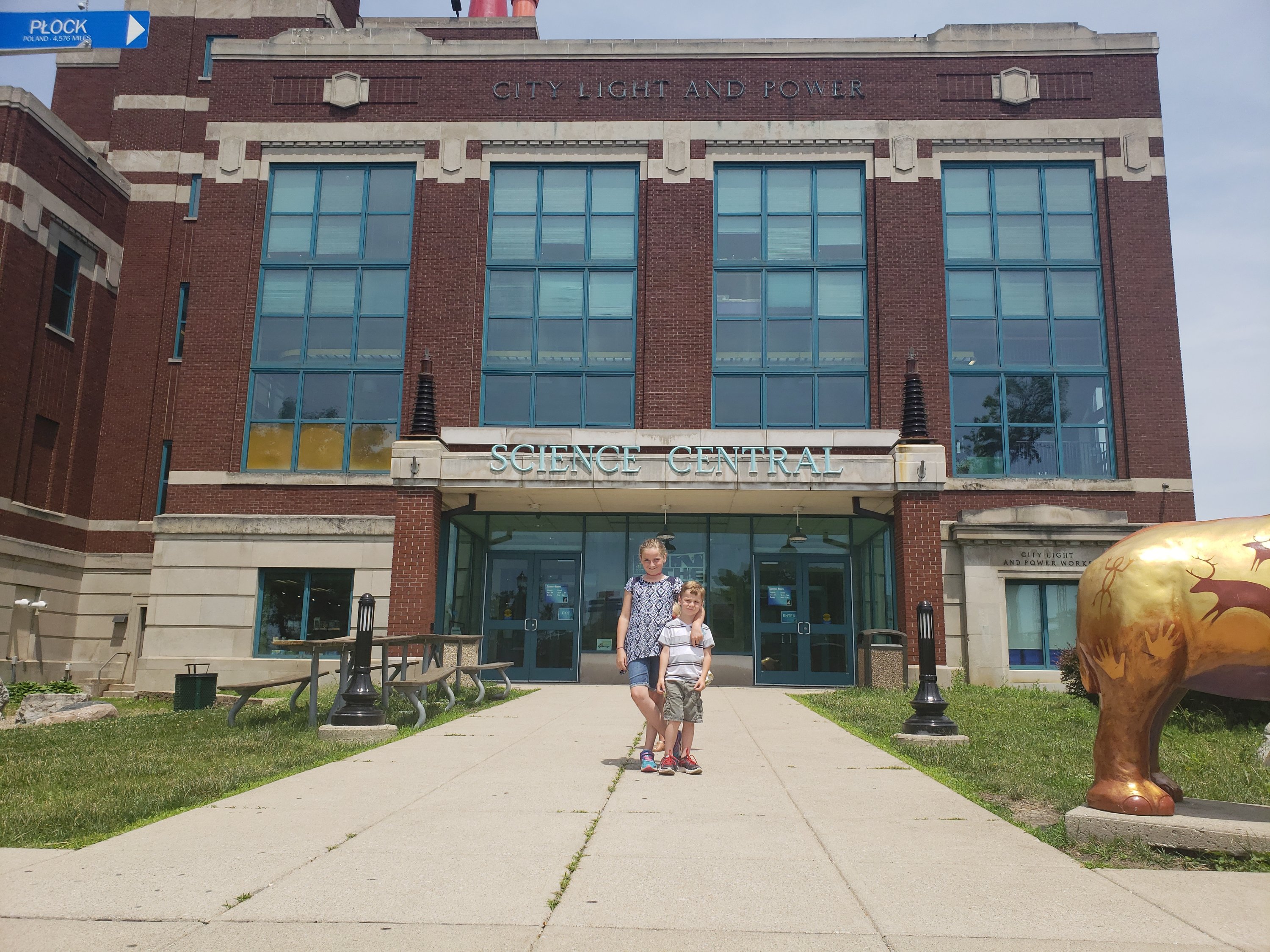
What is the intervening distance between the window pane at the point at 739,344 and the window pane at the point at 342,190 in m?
10.0

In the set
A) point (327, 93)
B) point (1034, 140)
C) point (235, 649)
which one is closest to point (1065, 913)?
point (235, 649)

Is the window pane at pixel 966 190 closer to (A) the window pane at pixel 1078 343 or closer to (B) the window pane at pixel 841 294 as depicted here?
(B) the window pane at pixel 841 294

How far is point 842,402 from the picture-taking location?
78.4 feet

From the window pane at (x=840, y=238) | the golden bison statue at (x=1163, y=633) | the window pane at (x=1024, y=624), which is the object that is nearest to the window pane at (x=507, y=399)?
the window pane at (x=840, y=238)

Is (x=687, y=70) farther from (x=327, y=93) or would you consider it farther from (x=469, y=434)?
(x=469, y=434)

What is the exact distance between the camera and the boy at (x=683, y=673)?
8.27m

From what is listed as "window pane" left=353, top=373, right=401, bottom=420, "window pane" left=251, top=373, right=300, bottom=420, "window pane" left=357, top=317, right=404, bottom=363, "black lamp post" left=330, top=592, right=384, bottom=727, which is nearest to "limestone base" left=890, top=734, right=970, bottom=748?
"black lamp post" left=330, top=592, right=384, bottom=727

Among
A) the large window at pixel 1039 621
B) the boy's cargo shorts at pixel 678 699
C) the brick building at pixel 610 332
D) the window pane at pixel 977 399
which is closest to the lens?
the boy's cargo shorts at pixel 678 699

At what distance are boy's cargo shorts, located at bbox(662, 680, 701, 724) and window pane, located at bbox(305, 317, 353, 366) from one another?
18.5 metres

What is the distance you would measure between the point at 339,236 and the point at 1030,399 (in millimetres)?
18039

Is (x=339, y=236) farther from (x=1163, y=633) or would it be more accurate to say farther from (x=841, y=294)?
(x=1163, y=633)

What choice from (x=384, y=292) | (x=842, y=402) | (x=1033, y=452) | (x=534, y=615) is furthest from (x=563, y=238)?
(x=1033, y=452)

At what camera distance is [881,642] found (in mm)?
21109

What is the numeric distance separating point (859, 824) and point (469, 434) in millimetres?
15589
